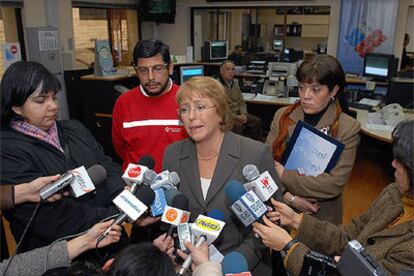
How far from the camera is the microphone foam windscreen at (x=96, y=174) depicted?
1.35 meters

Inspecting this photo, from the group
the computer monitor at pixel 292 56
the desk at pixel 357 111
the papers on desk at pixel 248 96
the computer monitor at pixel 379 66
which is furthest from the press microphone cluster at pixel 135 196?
the computer monitor at pixel 292 56

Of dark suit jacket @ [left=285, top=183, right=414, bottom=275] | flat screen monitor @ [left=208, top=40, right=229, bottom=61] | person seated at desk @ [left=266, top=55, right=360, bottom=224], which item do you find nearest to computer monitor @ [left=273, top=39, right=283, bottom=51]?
flat screen monitor @ [left=208, top=40, right=229, bottom=61]

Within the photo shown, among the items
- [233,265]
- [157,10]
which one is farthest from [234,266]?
[157,10]

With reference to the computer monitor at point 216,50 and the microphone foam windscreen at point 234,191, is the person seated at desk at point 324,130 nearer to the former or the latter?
the microphone foam windscreen at point 234,191

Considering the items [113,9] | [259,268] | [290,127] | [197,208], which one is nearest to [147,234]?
[197,208]

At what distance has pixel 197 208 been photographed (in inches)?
57.5

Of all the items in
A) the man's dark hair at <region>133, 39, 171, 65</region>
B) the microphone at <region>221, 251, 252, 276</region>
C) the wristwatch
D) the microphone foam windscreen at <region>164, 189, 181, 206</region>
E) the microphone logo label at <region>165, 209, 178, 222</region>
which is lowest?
the microphone at <region>221, 251, 252, 276</region>

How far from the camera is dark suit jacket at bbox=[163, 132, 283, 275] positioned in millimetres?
1445

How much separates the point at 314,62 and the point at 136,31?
6.54m

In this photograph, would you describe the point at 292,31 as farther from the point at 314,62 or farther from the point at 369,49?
the point at 314,62

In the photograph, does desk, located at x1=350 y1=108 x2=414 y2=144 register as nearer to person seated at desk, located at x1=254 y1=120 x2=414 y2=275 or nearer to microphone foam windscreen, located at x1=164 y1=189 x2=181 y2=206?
person seated at desk, located at x1=254 y1=120 x2=414 y2=275

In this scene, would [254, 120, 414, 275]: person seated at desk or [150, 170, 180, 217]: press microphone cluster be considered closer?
[254, 120, 414, 275]: person seated at desk

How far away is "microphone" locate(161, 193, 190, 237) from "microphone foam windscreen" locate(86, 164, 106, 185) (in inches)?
12.3

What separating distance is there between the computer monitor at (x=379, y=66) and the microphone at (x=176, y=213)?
4.67 m
